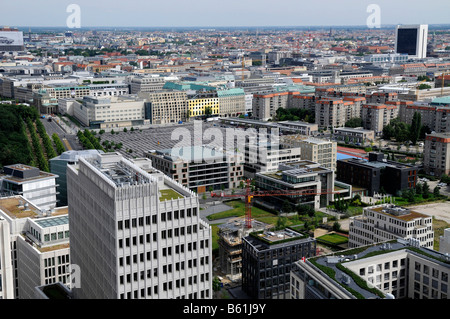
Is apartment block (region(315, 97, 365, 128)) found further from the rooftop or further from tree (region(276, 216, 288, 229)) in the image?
the rooftop

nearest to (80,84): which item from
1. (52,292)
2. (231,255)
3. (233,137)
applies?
(233,137)

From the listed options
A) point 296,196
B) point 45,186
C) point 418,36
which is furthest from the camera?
point 418,36

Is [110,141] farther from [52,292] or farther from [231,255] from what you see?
[52,292]

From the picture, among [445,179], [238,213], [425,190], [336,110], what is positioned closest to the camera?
[238,213]

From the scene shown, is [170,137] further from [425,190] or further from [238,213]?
[425,190]

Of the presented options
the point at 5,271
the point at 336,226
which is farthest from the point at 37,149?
the point at 5,271

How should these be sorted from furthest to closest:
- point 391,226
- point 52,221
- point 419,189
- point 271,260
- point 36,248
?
point 419,189 < point 391,226 < point 271,260 < point 52,221 < point 36,248
